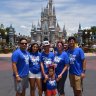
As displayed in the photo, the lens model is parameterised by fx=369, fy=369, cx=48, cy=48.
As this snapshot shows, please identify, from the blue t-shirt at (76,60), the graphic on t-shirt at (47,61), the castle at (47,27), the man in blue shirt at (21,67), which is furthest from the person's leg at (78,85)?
the castle at (47,27)

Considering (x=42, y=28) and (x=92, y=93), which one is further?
(x=42, y=28)

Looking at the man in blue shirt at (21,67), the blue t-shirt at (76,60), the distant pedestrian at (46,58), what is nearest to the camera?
the man in blue shirt at (21,67)

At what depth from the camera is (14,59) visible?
8.60 meters

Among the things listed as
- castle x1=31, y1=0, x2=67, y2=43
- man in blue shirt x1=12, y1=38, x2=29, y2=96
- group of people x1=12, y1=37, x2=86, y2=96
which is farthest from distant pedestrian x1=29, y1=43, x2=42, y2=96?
castle x1=31, y1=0, x2=67, y2=43

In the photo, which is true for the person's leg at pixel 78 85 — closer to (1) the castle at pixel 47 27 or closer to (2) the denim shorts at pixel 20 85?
(2) the denim shorts at pixel 20 85

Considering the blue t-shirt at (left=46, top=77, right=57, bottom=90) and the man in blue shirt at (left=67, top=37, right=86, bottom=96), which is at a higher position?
the man in blue shirt at (left=67, top=37, right=86, bottom=96)

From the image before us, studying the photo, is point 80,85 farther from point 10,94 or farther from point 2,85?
point 2,85

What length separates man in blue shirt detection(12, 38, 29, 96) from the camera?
856 cm

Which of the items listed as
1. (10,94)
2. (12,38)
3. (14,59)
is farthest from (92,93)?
(12,38)

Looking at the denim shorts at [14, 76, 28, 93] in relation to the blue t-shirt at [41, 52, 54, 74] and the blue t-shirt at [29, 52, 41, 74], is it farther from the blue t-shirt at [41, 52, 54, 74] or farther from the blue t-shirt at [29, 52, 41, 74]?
the blue t-shirt at [41, 52, 54, 74]

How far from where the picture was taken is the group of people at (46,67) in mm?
8648

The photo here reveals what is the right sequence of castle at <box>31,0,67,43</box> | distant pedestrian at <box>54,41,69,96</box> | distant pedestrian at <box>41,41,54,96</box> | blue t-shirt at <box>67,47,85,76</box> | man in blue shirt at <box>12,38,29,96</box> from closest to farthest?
man in blue shirt at <box>12,38,29,96</box> → distant pedestrian at <box>41,41,54,96</box> → distant pedestrian at <box>54,41,69,96</box> → blue t-shirt at <box>67,47,85,76</box> → castle at <box>31,0,67,43</box>

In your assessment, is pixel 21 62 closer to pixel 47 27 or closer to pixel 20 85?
pixel 20 85

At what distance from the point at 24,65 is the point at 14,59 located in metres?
0.28
